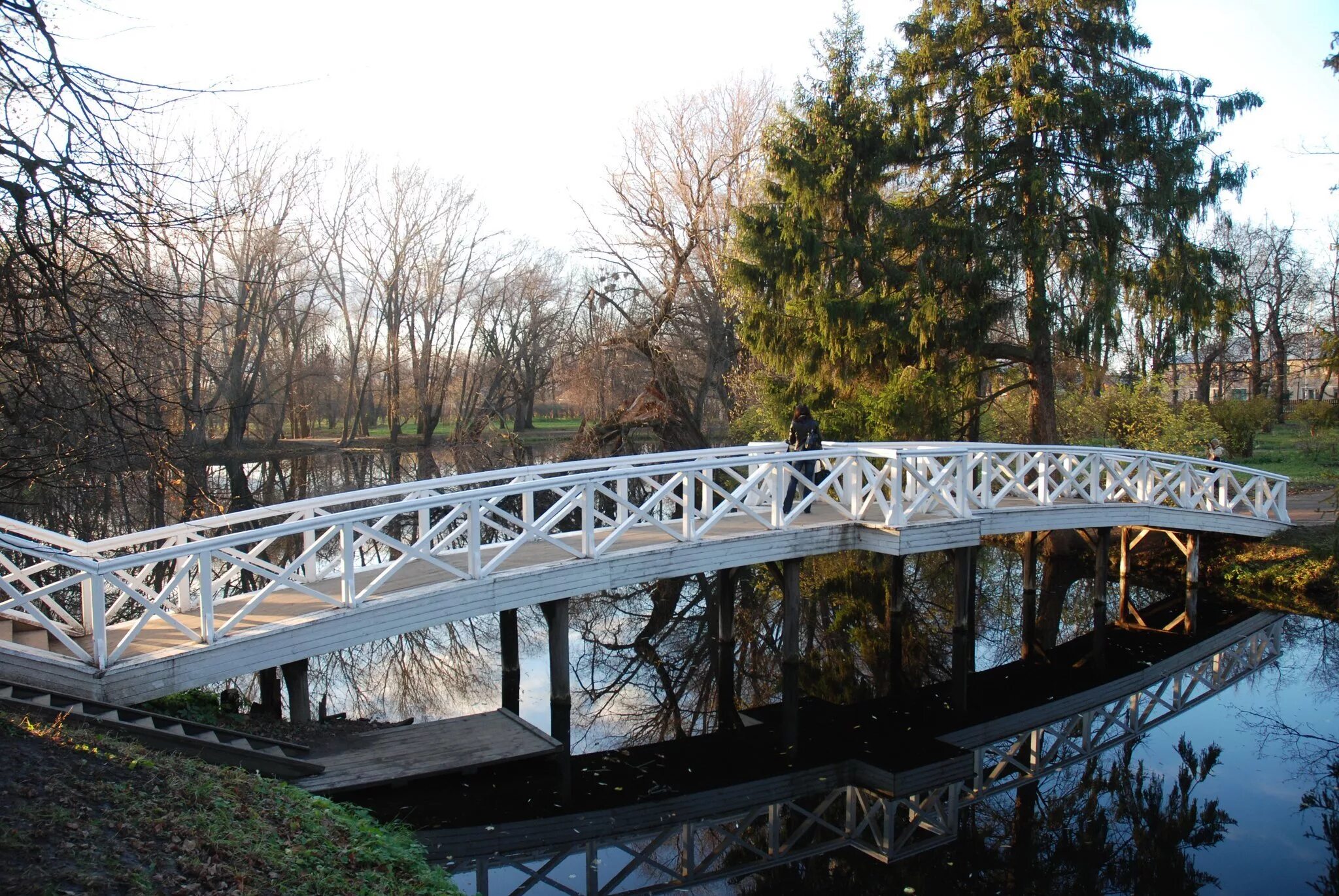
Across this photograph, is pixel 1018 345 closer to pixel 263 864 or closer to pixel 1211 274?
pixel 1211 274

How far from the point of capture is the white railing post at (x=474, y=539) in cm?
940

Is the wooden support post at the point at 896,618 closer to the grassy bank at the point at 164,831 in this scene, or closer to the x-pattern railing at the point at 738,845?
the x-pattern railing at the point at 738,845

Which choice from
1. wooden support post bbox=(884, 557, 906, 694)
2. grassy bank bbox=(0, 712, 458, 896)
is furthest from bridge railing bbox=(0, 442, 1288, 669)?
grassy bank bbox=(0, 712, 458, 896)

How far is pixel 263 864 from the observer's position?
16.9 feet

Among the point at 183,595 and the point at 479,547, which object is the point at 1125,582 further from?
the point at 183,595

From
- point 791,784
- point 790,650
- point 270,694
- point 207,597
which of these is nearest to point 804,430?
point 790,650

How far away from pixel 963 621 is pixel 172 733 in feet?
32.9

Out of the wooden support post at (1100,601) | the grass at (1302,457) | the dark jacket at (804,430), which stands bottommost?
the wooden support post at (1100,601)

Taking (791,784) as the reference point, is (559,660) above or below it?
above

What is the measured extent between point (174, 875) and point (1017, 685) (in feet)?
35.1

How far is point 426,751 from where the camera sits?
870cm

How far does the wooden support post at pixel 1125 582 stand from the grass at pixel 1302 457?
573cm

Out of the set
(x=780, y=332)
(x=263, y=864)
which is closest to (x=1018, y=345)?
(x=780, y=332)

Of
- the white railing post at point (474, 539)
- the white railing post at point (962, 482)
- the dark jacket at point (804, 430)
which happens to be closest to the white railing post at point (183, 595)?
the white railing post at point (474, 539)
